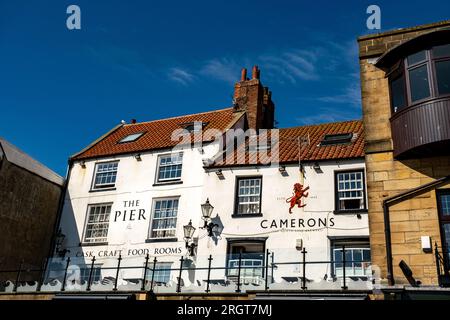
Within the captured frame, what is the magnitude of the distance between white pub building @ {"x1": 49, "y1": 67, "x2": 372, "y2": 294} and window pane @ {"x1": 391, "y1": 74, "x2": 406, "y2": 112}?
5013mm

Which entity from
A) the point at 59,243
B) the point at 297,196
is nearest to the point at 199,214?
the point at 297,196

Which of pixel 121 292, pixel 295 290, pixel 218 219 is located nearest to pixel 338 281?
pixel 295 290

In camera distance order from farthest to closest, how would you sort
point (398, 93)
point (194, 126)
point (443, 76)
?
1. point (194, 126)
2. point (398, 93)
3. point (443, 76)

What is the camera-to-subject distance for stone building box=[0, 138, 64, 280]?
65.9 ft

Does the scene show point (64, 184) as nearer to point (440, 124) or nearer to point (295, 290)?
point (295, 290)

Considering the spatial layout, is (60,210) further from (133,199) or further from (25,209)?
(133,199)

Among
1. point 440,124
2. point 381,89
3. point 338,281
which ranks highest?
point 381,89

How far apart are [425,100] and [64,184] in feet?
55.2

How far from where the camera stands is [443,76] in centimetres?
1222

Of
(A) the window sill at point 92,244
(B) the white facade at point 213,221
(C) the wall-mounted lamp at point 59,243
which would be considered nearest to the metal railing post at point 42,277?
(C) the wall-mounted lamp at point 59,243

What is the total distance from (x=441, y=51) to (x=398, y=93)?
1.45 metres

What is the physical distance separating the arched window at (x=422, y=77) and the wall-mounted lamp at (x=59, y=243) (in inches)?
587

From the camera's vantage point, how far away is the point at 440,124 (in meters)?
11.7
